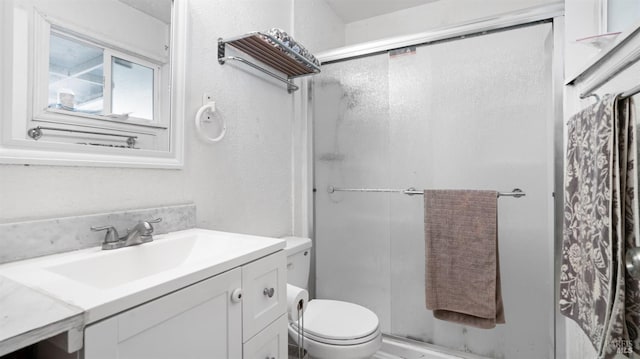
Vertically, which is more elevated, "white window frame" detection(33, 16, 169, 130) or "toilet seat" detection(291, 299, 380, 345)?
"white window frame" detection(33, 16, 169, 130)

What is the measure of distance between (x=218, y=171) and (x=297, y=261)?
0.64m

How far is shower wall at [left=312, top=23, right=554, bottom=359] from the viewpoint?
154cm

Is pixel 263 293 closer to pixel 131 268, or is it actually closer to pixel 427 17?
pixel 131 268

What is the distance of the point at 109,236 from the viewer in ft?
3.05

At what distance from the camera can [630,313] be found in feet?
2.42

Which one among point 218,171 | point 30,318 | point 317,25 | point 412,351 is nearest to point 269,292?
point 30,318

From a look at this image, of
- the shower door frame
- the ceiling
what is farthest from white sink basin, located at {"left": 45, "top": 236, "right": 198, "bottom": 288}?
the ceiling

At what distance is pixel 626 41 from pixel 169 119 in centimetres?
144

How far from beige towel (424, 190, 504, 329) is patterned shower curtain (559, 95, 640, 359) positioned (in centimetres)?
62

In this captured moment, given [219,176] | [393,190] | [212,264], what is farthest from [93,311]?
[393,190]

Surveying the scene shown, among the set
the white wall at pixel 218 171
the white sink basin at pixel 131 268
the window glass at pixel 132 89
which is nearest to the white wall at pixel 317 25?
the white wall at pixel 218 171

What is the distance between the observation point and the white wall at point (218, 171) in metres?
0.87

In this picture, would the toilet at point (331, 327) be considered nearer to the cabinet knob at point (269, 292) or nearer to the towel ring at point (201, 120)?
the cabinet knob at point (269, 292)

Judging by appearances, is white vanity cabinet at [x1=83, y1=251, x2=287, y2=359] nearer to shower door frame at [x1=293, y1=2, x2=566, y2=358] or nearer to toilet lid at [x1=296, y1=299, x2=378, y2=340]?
toilet lid at [x1=296, y1=299, x2=378, y2=340]
